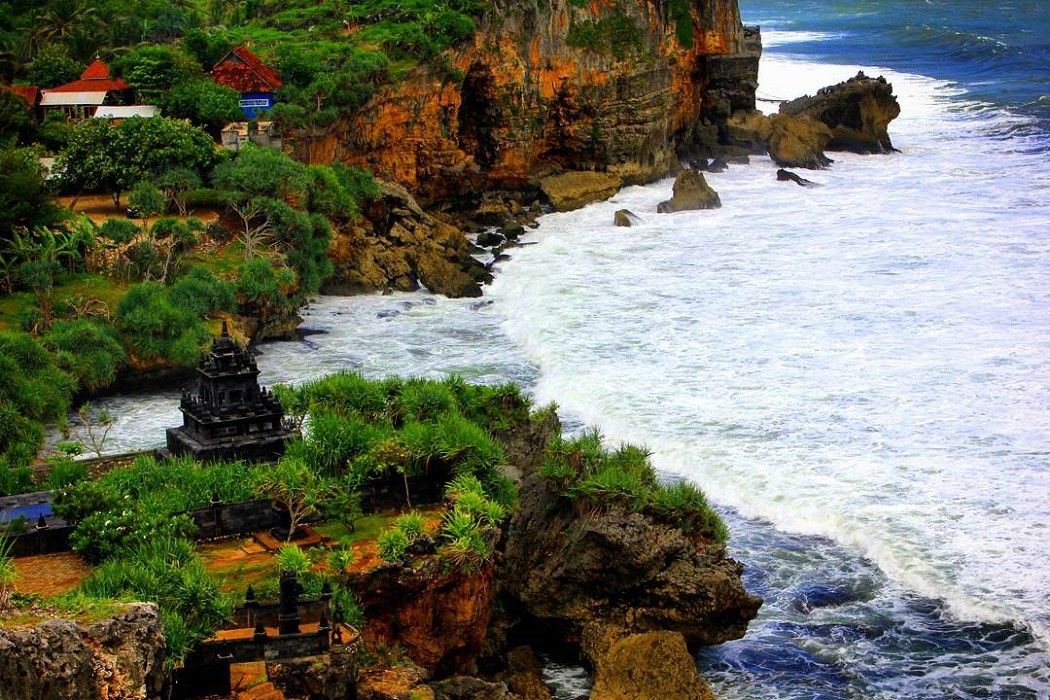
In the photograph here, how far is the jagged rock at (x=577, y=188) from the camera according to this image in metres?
68.9

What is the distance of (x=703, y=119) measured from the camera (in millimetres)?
83125

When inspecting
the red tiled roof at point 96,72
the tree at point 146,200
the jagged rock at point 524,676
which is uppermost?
the red tiled roof at point 96,72

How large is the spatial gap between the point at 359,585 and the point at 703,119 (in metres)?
61.8

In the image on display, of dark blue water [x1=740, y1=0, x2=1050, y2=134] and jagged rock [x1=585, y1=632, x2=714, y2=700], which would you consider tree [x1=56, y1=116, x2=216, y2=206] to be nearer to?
jagged rock [x1=585, y1=632, x2=714, y2=700]

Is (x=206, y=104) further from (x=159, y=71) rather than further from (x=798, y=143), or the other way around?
(x=798, y=143)

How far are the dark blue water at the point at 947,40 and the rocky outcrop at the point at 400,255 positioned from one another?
42.0m

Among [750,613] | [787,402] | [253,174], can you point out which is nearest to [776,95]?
[253,174]

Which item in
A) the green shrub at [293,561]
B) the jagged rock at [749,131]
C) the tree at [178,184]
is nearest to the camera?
the green shrub at [293,561]

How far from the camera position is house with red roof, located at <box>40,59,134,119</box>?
63062 millimetres

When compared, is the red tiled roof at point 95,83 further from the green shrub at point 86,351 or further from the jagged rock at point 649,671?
the jagged rock at point 649,671

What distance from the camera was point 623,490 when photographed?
27.3m

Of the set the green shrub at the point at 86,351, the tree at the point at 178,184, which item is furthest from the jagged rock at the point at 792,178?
the green shrub at the point at 86,351

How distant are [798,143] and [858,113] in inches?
215

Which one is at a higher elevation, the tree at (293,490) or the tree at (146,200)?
the tree at (146,200)
